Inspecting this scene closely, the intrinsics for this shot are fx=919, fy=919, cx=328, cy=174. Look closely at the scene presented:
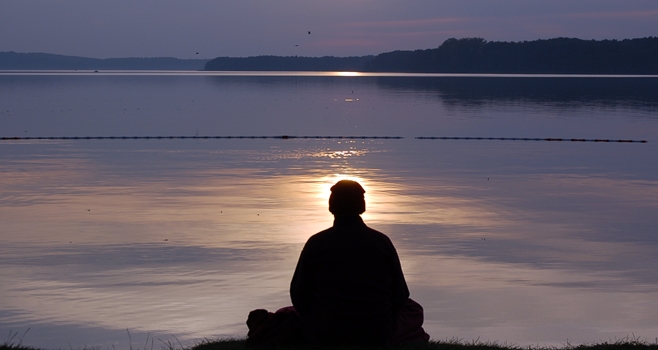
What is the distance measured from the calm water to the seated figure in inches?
78.8

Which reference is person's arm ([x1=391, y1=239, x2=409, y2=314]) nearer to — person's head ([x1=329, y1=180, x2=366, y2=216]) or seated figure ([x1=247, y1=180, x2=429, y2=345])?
seated figure ([x1=247, y1=180, x2=429, y2=345])

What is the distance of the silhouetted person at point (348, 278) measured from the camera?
702cm

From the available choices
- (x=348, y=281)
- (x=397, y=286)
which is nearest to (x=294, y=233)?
(x=397, y=286)

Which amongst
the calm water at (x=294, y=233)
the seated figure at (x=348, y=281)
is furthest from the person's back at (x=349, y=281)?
the calm water at (x=294, y=233)

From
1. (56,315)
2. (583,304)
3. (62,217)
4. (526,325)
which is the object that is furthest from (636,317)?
(62,217)

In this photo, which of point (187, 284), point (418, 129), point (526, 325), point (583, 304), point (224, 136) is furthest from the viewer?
point (418, 129)

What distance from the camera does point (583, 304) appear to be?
10070 millimetres

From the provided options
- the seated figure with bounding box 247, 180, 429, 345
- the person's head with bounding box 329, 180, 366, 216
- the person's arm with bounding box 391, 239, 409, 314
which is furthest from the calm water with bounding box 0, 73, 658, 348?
the person's head with bounding box 329, 180, 366, 216

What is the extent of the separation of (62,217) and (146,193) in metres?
2.88

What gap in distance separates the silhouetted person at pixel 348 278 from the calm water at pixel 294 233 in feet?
6.64

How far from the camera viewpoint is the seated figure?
7023mm

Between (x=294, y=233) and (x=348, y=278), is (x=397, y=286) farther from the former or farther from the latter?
(x=294, y=233)

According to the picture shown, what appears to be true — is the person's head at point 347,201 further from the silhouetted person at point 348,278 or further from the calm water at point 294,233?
the calm water at point 294,233

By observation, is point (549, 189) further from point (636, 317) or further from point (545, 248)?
point (636, 317)
